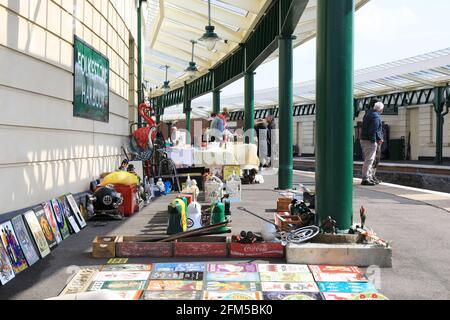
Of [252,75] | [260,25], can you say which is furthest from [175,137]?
[260,25]

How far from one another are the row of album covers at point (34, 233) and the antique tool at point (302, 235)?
230 centimetres

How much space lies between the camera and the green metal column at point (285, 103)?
34.6 feet

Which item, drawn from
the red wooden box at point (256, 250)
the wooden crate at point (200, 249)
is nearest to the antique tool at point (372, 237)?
the red wooden box at point (256, 250)

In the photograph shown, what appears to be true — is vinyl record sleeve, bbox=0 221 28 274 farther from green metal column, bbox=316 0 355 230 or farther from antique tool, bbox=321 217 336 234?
green metal column, bbox=316 0 355 230

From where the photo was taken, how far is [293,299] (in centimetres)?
345

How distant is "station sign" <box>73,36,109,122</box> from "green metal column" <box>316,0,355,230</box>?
3625 mm

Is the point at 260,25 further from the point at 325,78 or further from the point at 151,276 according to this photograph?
the point at 151,276

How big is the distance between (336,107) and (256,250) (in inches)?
64.9

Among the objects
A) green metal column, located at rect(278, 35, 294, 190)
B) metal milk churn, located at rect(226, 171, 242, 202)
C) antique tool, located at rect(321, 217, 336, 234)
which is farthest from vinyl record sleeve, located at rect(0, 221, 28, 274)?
green metal column, located at rect(278, 35, 294, 190)

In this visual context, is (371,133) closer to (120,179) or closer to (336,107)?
(120,179)

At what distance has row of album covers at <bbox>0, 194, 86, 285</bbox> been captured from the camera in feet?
13.3
